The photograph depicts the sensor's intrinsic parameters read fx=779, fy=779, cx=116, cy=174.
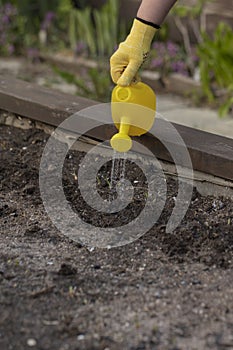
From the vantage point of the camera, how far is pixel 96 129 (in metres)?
3.17

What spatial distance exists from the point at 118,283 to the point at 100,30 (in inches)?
129

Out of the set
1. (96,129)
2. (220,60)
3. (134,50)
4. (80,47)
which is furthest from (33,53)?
(134,50)

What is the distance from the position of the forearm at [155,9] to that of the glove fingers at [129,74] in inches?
6.4

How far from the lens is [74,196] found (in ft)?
9.62

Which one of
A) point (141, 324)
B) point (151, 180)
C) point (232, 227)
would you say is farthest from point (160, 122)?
point (141, 324)

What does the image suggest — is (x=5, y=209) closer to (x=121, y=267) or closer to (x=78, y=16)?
(x=121, y=267)

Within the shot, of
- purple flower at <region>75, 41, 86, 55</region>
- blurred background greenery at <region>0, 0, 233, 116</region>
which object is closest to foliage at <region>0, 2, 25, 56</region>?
blurred background greenery at <region>0, 0, 233, 116</region>

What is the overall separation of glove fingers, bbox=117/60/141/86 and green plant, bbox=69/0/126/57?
98.7 inches

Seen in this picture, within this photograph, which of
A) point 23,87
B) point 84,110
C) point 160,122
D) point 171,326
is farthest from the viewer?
point 23,87

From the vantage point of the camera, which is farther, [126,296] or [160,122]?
[160,122]

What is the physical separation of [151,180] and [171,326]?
37.3 inches

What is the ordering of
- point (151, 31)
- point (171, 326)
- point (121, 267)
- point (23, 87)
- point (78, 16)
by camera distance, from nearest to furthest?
point (171, 326) < point (121, 267) < point (151, 31) < point (23, 87) < point (78, 16)

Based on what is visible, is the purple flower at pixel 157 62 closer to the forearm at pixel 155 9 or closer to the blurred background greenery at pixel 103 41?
the blurred background greenery at pixel 103 41

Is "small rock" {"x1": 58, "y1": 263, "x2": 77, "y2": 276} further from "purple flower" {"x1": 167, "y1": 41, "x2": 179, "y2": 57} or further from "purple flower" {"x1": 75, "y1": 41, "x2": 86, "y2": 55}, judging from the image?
"purple flower" {"x1": 75, "y1": 41, "x2": 86, "y2": 55}
